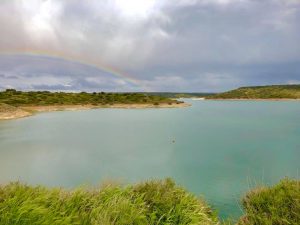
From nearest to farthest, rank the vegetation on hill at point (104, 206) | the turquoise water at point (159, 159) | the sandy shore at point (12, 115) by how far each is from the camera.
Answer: the vegetation on hill at point (104, 206) < the turquoise water at point (159, 159) < the sandy shore at point (12, 115)

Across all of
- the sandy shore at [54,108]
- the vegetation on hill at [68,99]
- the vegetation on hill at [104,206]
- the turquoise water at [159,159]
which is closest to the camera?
the vegetation on hill at [104,206]

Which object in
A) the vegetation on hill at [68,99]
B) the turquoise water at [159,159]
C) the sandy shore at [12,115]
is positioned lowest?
the turquoise water at [159,159]

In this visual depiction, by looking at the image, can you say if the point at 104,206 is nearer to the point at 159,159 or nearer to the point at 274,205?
the point at 274,205

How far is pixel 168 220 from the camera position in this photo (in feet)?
29.8

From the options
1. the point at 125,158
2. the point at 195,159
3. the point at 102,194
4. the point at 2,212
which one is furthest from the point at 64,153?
the point at 2,212

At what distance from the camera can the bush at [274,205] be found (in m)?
8.77

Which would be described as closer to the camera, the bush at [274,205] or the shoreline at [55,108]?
the bush at [274,205]

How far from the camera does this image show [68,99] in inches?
4028

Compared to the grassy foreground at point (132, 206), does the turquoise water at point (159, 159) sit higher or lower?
lower

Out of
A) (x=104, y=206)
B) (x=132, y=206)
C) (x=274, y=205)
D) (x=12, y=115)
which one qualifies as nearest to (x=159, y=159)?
(x=274, y=205)

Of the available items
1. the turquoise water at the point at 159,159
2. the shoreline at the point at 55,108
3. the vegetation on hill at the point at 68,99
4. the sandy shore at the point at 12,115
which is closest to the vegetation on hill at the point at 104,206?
the turquoise water at the point at 159,159

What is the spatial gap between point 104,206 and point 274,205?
4916 mm

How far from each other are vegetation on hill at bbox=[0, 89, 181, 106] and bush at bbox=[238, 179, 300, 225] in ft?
271

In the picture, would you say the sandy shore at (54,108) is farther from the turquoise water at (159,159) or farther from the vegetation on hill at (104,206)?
the vegetation on hill at (104,206)
